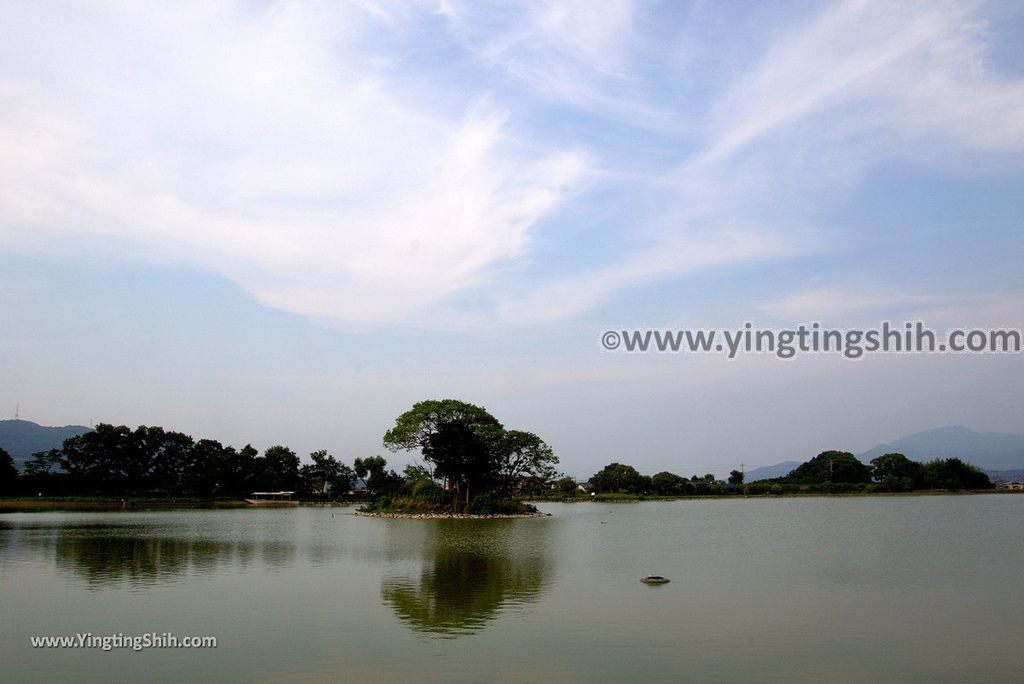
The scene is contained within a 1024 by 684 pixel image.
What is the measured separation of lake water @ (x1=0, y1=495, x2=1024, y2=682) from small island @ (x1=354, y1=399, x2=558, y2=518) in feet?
83.7

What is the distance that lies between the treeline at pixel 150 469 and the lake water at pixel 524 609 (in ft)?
162

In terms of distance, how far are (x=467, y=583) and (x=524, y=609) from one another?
4.18m

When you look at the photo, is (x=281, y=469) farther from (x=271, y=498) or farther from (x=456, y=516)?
(x=456, y=516)

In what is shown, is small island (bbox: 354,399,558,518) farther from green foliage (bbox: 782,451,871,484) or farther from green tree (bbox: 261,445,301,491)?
green foliage (bbox: 782,451,871,484)

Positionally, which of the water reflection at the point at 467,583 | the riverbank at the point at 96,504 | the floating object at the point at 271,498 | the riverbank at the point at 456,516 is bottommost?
the floating object at the point at 271,498

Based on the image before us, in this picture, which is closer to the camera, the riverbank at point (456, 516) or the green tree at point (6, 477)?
the riverbank at point (456, 516)

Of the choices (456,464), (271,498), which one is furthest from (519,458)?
(271,498)

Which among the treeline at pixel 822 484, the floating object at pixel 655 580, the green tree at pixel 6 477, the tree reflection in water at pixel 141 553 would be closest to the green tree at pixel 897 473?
the treeline at pixel 822 484

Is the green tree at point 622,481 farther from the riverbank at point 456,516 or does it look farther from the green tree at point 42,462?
the green tree at point 42,462

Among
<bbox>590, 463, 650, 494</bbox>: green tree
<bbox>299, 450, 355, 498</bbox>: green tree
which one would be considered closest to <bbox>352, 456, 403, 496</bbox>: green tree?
<bbox>299, 450, 355, 498</bbox>: green tree

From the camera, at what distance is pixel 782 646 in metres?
13.5

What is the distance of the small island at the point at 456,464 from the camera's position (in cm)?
5812

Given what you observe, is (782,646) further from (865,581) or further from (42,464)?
(42,464)

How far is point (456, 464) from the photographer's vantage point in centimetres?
5800
